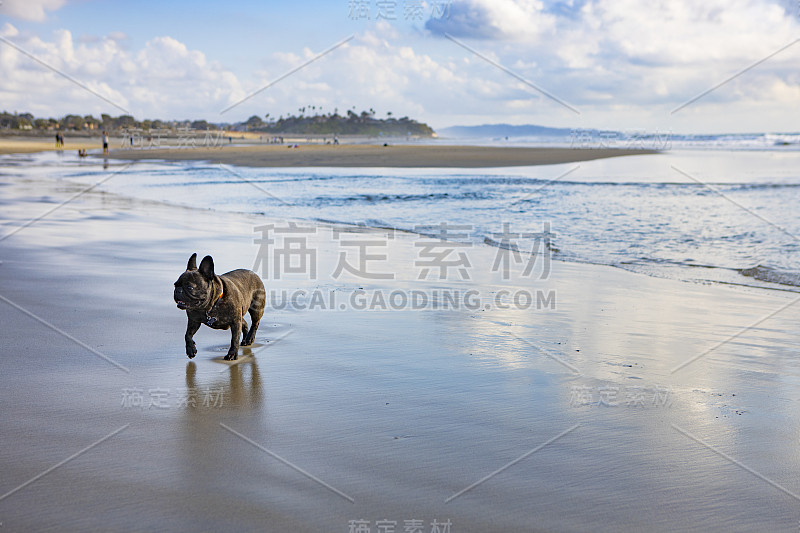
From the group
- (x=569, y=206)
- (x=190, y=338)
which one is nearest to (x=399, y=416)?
(x=190, y=338)

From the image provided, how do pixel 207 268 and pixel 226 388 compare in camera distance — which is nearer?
pixel 226 388

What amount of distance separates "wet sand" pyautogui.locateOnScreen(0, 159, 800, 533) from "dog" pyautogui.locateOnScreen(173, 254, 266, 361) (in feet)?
0.74

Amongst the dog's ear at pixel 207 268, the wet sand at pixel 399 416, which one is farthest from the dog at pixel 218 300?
the wet sand at pixel 399 416

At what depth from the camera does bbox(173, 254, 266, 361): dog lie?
14.8 ft

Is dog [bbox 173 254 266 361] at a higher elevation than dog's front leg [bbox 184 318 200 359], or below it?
higher

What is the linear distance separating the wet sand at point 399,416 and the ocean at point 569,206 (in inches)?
151

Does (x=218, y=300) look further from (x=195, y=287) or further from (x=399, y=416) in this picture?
(x=399, y=416)

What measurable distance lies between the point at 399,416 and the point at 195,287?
5.69ft

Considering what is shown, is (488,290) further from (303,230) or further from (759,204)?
(759,204)

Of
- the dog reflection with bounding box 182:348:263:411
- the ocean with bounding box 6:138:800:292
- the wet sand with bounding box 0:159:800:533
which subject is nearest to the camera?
the wet sand with bounding box 0:159:800:533

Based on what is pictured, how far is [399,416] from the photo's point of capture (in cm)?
399

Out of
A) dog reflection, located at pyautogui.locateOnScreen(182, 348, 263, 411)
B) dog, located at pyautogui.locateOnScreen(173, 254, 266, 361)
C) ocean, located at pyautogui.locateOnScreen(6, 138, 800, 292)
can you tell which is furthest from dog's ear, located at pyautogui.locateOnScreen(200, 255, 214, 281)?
ocean, located at pyautogui.locateOnScreen(6, 138, 800, 292)

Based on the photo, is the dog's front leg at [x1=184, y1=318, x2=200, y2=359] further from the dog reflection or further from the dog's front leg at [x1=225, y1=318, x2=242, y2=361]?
the dog's front leg at [x1=225, y1=318, x2=242, y2=361]

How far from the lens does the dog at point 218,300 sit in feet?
14.8
